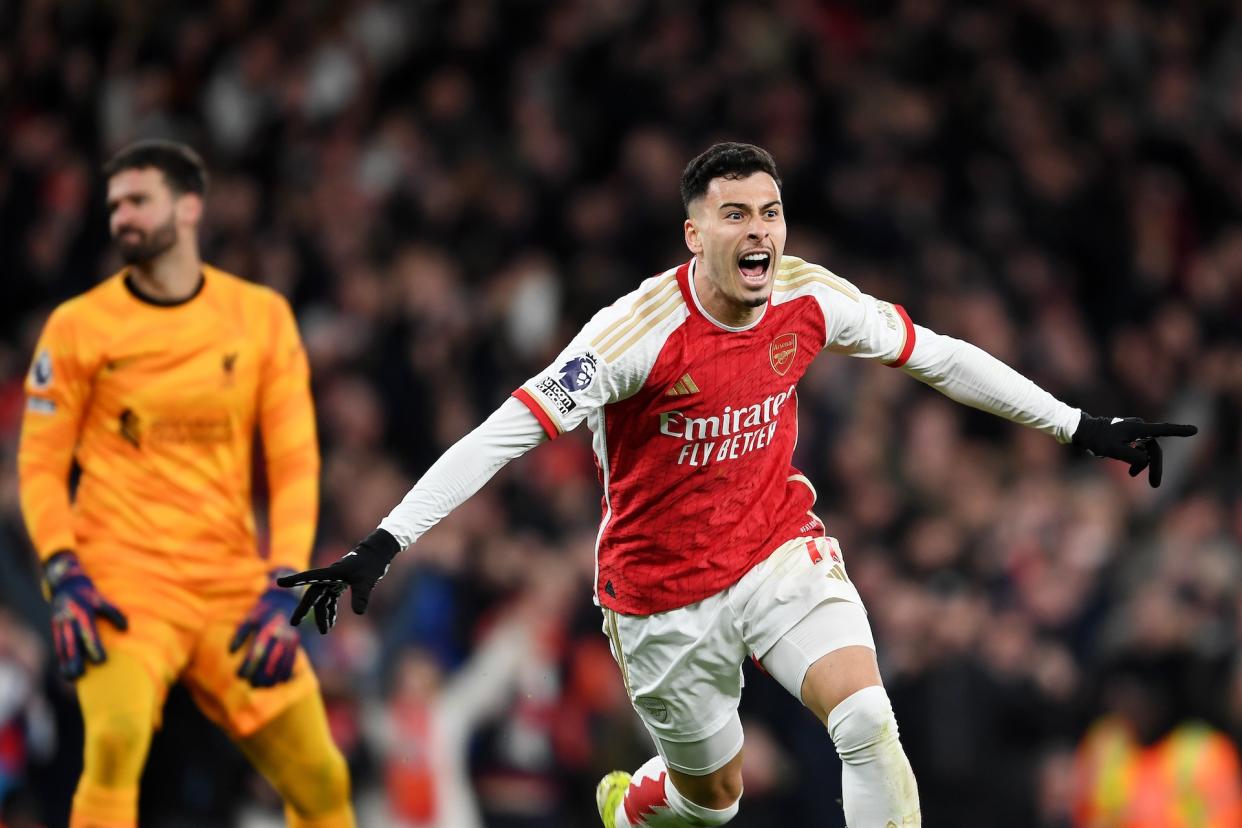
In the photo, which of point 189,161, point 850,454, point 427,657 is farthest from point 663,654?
point 850,454

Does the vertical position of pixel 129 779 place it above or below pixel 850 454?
below

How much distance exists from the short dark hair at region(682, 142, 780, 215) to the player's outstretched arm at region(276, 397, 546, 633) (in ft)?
3.14

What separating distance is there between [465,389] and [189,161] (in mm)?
5216

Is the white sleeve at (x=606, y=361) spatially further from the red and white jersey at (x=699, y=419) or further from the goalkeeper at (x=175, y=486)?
the goalkeeper at (x=175, y=486)

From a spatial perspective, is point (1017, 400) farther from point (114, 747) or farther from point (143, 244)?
point (114, 747)

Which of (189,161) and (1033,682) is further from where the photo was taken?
(1033,682)

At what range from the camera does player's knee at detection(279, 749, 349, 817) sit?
711 centimetres

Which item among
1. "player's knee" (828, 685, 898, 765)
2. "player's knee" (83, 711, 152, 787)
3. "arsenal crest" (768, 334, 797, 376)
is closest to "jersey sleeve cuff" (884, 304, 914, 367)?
"arsenal crest" (768, 334, 797, 376)

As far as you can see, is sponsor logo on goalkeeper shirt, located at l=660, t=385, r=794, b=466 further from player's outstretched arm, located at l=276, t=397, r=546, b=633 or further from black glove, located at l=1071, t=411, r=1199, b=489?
black glove, located at l=1071, t=411, r=1199, b=489

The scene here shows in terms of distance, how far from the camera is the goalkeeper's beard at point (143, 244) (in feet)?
23.6

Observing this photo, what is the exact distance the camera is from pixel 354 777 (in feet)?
34.9

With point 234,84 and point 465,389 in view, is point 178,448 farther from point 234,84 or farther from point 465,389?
point 234,84

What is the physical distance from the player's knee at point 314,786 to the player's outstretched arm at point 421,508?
4.30 ft

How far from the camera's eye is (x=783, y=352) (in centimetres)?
646
